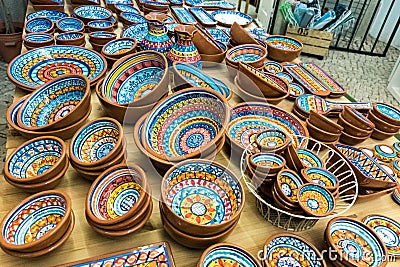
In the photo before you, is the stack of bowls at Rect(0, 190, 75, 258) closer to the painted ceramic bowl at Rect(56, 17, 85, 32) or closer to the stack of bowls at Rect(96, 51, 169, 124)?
the stack of bowls at Rect(96, 51, 169, 124)

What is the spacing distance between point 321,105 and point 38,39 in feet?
4.96

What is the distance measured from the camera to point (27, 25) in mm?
1910

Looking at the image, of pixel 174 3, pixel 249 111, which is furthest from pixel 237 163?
pixel 174 3

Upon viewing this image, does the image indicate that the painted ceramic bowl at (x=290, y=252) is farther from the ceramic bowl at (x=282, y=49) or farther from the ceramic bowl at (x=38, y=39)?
the ceramic bowl at (x=38, y=39)

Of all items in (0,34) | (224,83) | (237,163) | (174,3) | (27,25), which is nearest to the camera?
(237,163)

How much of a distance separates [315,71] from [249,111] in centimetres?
70

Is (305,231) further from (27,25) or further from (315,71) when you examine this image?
(27,25)

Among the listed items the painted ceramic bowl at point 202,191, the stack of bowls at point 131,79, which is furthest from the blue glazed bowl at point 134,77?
the painted ceramic bowl at point 202,191

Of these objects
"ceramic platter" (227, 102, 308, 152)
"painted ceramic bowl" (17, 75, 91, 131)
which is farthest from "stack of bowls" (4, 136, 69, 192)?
"ceramic platter" (227, 102, 308, 152)

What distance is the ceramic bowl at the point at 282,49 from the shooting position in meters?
1.88

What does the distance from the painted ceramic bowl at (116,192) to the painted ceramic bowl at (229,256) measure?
0.80 ft

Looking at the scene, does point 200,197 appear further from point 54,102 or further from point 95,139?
point 54,102

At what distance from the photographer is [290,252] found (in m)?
0.95

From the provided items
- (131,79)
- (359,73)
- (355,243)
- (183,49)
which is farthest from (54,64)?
(359,73)
